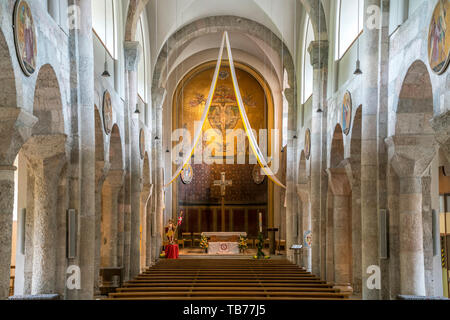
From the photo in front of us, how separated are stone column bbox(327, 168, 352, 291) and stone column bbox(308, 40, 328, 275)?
0.93 meters

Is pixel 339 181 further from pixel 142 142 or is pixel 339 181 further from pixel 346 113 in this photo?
pixel 142 142

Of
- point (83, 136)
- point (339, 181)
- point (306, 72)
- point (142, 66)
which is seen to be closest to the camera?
point (83, 136)

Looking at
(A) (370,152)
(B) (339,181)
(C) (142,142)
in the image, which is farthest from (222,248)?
(A) (370,152)

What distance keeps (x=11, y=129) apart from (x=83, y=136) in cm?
331

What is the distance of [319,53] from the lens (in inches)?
653

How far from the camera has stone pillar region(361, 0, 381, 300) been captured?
11031 millimetres

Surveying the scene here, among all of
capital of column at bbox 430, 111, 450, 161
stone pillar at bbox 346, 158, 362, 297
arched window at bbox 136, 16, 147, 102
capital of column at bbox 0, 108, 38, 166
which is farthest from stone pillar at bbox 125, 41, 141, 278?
capital of column at bbox 430, 111, 450, 161

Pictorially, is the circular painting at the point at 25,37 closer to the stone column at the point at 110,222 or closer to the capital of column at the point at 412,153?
the capital of column at the point at 412,153

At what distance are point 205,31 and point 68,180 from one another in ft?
48.6

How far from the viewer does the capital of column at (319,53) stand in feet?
54.6

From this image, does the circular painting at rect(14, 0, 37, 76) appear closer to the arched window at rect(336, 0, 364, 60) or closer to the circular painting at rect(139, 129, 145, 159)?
the arched window at rect(336, 0, 364, 60)

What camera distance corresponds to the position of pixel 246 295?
998 cm
